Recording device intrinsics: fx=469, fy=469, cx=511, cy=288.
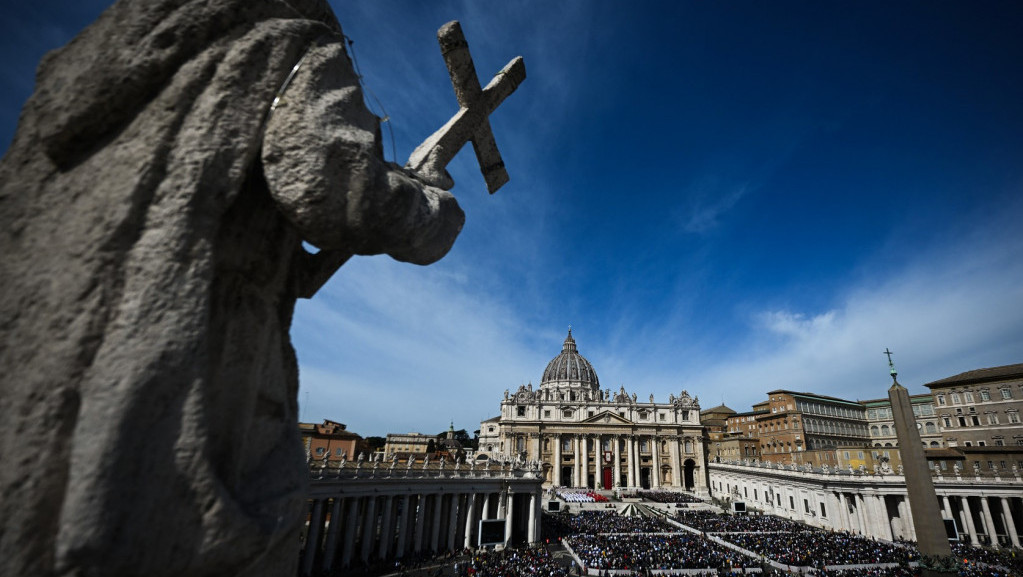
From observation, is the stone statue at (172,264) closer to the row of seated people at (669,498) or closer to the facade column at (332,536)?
the facade column at (332,536)

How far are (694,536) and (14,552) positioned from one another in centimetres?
3887

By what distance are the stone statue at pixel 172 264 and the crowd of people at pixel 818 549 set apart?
3196 cm

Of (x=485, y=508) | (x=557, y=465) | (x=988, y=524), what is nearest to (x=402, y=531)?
(x=485, y=508)

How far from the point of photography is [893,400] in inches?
970

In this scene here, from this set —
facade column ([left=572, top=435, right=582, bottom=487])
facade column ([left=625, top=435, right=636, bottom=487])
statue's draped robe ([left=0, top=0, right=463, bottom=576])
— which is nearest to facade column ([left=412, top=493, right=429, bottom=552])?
statue's draped robe ([left=0, top=0, right=463, bottom=576])

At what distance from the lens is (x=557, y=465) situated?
76125 mm

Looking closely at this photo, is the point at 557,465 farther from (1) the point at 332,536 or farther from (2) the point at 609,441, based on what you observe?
(1) the point at 332,536

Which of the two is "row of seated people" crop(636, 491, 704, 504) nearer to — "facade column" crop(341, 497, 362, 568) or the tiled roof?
the tiled roof

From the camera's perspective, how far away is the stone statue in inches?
84.7

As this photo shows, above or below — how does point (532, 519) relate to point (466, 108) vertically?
below

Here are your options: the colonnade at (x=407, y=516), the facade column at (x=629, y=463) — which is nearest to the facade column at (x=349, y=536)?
the colonnade at (x=407, y=516)

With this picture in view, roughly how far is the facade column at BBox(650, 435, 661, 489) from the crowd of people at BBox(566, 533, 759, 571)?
158 ft

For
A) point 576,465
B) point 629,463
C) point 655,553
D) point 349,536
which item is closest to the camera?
point 349,536

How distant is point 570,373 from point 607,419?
22.1 meters
